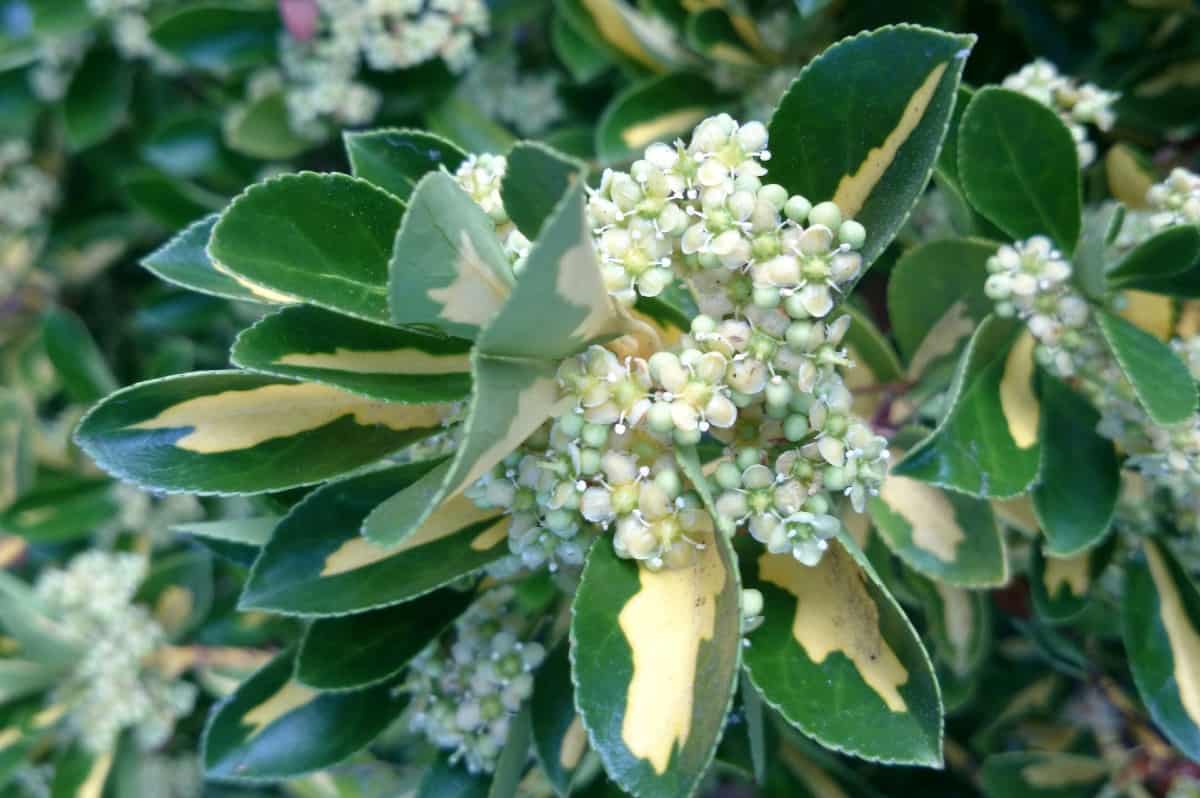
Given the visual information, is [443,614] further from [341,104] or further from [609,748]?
[341,104]

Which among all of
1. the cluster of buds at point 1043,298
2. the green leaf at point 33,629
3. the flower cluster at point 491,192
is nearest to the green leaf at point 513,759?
the flower cluster at point 491,192

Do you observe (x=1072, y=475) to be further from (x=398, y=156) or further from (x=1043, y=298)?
(x=398, y=156)

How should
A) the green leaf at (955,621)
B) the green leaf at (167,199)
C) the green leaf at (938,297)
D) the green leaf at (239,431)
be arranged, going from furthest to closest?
the green leaf at (167,199) < the green leaf at (955,621) < the green leaf at (938,297) < the green leaf at (239,431)

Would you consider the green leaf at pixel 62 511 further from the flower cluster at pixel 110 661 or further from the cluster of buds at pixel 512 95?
the cluster of buds at pixel 512 95

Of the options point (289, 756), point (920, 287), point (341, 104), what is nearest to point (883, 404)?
point (920, 287)

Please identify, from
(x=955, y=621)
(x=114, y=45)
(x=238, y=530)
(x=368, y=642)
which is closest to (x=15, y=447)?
(x=114, y=45)

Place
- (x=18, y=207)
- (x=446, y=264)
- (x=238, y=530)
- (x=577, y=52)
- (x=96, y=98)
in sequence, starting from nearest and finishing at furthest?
(x=446, y=264) < (x=238, y=530) < (x=577, y=52) < (x=96, y=98) < (x=18, y=207)

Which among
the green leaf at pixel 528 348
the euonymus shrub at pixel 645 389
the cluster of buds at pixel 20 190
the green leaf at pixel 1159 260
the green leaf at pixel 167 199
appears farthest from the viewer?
the cluster of buds at pixel 20 190
